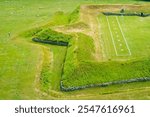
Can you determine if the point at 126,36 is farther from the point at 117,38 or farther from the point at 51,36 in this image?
the point at 51,36

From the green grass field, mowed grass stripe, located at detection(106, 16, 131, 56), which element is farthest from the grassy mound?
mowed grass stripe, located at detection(106, 16, 131, 56)

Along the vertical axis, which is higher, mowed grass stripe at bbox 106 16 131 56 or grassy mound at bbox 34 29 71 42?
grassy mound at bbox 34 29 71 42

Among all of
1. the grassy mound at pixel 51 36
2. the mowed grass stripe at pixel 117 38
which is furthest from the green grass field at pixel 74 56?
the grassy mound at pixel 51 36

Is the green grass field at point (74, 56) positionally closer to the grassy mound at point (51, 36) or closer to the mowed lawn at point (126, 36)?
the mowed lawn at point (126, 36)

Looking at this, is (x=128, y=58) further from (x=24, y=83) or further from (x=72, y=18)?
(x=72, y=18)

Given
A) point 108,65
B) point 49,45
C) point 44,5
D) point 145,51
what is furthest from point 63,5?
→ point 108,65

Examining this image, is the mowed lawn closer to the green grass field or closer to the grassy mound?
the green grass field

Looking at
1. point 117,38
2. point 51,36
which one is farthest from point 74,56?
point 117,38

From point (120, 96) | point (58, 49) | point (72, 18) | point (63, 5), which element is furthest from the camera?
point (63, 5)
